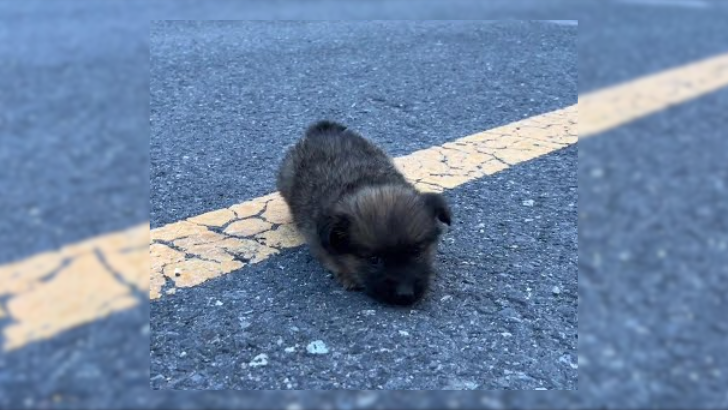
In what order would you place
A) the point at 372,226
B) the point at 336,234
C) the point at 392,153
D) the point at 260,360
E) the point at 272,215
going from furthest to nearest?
the point at 392,153 → the point at 272,215 → the point at 336,234 → the point at 372,226 → the point at 260,360

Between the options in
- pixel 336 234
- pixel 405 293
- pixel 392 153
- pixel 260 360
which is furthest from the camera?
pixel 392 153

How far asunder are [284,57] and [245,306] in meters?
2.81

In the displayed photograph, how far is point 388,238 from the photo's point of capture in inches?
123

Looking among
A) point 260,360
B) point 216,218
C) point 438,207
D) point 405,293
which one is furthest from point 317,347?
point 216,218

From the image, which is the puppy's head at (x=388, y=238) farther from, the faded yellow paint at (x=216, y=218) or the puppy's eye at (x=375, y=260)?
the faded yellow paint at (x=216, y=218)

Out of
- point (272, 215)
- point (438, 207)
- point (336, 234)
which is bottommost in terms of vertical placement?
point (272, 215)

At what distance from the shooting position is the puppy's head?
10.2 feet

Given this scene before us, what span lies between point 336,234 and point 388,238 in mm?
265

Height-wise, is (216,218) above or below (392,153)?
below

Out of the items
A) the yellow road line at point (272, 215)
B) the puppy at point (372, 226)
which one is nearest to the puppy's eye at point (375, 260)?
the puppy at point (372, 226)

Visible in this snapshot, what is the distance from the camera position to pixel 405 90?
5.30 metres

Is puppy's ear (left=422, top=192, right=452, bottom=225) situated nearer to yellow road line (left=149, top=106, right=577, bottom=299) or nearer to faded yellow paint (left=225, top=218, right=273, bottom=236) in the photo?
yellow road line (left=149, top=106, right=577, bottom=299)

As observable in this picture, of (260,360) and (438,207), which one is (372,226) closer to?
(438,207)

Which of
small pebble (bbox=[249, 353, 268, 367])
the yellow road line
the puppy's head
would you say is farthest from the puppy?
small pebble (bbox=[249, 353, 268, 367])
